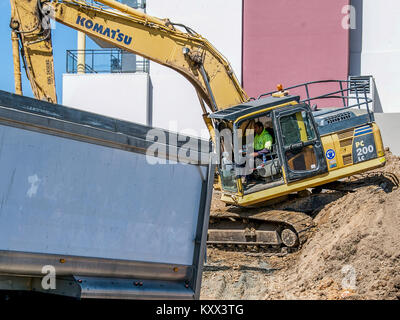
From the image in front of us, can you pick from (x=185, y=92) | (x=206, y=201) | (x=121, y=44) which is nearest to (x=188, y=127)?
(x=185, y=92)

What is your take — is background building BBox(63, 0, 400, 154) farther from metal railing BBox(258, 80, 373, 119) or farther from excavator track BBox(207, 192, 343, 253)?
excavator track BBox(207, 192, 343, 253)

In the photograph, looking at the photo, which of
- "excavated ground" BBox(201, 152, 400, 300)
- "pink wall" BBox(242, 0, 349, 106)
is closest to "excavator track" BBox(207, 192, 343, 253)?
"excavated ground" BBox(201, 152, 400, 300)

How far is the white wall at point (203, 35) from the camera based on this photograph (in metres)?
19.2

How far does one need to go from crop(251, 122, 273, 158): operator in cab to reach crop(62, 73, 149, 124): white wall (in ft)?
27.6

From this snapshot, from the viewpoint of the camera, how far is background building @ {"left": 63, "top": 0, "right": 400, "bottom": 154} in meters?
19.0

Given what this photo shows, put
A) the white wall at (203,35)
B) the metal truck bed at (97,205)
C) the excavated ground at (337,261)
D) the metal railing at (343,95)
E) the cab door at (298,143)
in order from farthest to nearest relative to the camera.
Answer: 1. the white wall at (203,35)
2. the metal railing at (343,95)
3. the cab door at (298,143)
4. the excavated ground at (337,261)
5. the metal truck bed at (97,205)

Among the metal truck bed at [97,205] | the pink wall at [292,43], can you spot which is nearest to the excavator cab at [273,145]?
the metal truck bed at [97,205]

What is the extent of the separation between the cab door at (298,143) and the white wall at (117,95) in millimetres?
8852

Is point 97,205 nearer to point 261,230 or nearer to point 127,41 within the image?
point 261,230

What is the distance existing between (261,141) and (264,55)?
29.5 feet

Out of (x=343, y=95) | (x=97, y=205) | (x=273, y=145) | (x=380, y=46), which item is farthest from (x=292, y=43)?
(x=97, y=205)

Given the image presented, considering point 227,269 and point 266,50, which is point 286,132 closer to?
point 227,269

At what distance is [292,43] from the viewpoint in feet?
62.8

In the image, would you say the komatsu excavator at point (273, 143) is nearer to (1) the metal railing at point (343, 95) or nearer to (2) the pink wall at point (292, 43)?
(1) the metal railing at point (343, 95)
